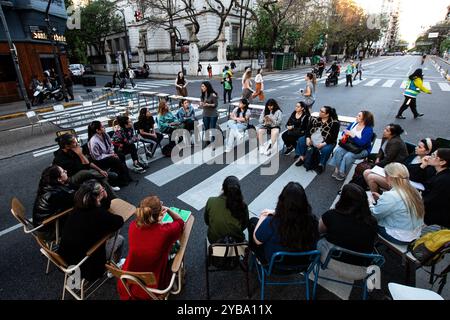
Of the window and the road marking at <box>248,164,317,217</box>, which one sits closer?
the road marking at <box>248,164,317,217</box>

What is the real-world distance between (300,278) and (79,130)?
9.60 meters

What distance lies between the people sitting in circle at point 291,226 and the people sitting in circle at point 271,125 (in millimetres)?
4256

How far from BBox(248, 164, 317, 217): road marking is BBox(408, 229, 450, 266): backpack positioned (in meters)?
2.24

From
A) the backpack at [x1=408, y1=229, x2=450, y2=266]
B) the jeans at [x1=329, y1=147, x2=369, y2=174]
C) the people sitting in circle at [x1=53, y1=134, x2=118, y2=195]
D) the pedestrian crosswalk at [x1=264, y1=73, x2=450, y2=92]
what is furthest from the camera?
the pedestrian crosswalk at [x1=264, y1=73, x2=450, y2=92]

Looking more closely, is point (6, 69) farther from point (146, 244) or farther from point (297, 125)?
point (146, 244)

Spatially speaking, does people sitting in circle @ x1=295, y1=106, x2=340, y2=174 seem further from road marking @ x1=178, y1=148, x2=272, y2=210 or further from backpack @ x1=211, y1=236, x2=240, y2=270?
backpack @ x1=211, y1=236, x2=240, y2=270

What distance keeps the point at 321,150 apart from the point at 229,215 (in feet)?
12.5

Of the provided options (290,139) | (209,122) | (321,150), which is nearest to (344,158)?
(321,150)

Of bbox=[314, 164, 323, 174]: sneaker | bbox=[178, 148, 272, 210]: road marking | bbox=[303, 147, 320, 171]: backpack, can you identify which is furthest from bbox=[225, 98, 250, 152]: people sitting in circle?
bbox=[314, 164, 323, 174]: sneaker

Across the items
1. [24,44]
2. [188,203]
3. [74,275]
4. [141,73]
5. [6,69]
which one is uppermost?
[24,44]

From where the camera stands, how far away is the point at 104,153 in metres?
5.30

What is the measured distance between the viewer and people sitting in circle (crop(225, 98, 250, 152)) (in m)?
7.07

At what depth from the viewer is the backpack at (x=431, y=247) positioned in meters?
2.60

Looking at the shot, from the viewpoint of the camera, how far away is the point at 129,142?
596 cm
